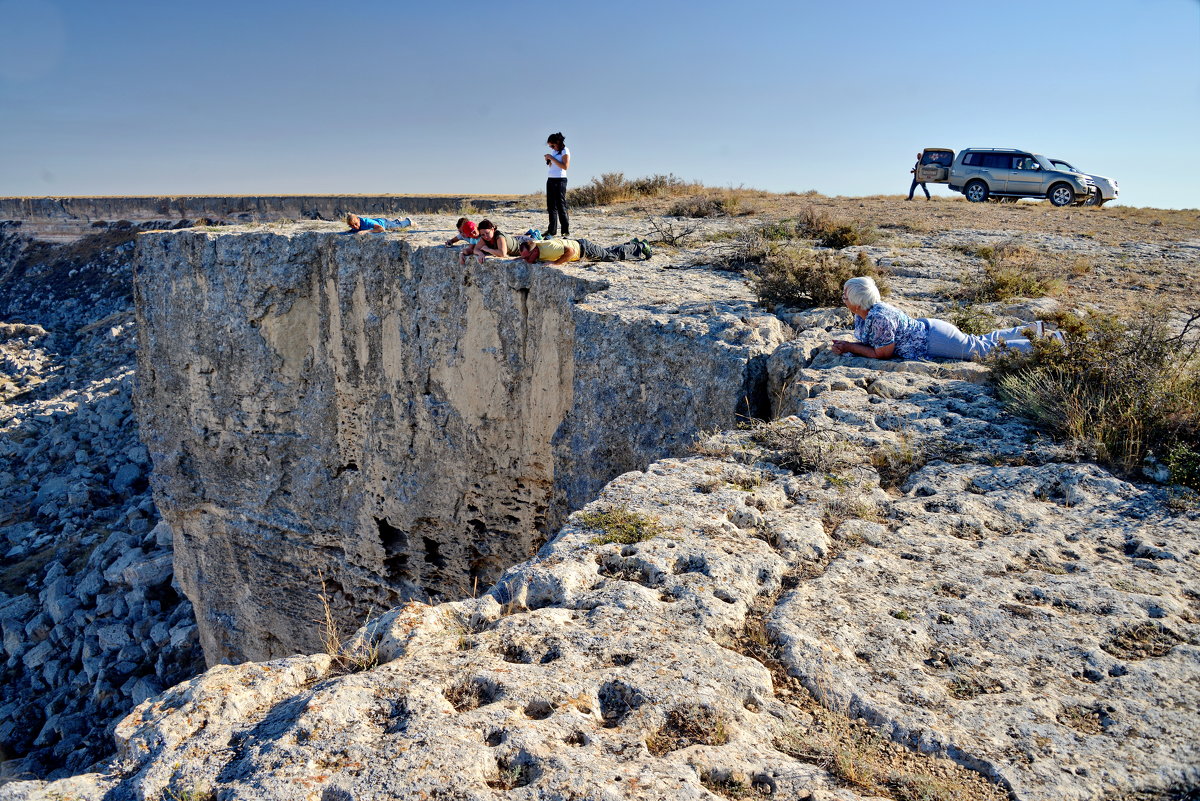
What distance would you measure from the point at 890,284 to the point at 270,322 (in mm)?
6000

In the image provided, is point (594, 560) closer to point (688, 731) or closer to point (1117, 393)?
point (688, 731)

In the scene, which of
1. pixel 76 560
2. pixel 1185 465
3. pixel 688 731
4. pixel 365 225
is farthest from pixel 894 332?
pixel 76 560

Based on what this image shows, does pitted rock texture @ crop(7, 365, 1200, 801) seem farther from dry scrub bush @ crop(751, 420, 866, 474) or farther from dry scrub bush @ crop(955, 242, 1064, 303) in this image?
dry scrub bush @ crop(955, 242, 1064, 303)

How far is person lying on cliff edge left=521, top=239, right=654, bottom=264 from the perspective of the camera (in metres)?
6.26

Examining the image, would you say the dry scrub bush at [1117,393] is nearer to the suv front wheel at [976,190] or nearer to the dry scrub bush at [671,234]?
the dry scrub bush at [671,234]

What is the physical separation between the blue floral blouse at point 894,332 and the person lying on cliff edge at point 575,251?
2616 millimetres

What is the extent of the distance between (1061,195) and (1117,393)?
12.1 metres

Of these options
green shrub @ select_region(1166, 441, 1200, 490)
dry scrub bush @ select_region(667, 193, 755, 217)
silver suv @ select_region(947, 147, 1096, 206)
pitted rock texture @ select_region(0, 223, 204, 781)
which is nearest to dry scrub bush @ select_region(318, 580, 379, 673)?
green shrub @ select_region(1166, 441, 1200, 490)

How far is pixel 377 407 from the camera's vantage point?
7445 mm

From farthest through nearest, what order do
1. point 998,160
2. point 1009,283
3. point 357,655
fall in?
point 998,160
point 1009,283
point 357,655

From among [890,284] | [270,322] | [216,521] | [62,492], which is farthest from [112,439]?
[890,284]

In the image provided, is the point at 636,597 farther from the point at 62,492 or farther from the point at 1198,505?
the point at 62,492

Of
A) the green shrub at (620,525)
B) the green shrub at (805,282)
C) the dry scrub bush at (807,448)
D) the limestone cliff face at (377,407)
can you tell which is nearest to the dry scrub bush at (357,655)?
the green shrub at (620,525)

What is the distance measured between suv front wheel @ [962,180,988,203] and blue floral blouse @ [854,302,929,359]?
11.4 metres
